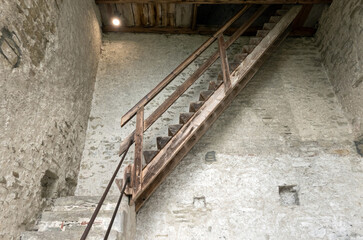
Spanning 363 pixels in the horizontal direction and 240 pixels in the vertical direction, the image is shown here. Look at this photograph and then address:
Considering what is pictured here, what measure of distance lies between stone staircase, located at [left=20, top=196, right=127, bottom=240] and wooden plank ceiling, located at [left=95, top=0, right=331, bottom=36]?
11.2 feet

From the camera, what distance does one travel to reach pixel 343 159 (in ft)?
12.0

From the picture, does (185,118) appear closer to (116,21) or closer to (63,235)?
(63,235)

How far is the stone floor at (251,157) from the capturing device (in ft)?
10.5

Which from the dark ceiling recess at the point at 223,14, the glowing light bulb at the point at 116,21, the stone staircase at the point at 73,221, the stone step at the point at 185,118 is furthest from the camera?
the dark ceiling recess at the point at 223,14

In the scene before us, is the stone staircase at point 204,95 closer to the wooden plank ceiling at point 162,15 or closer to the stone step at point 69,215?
the wooden plank ceiling at point 162,15

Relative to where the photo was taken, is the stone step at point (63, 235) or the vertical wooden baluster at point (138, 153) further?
the vertical wooden baluster at point (138, 153)

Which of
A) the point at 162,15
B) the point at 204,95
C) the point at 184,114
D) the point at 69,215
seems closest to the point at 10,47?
the point at 69,215

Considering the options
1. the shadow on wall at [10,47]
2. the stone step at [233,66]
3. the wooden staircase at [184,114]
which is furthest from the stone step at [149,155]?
the stone step at [233,66]

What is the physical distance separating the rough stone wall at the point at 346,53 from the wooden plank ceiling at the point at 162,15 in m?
0.40

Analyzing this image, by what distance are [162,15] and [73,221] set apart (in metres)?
3.91

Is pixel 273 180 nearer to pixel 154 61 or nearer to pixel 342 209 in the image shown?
pixel 342 209

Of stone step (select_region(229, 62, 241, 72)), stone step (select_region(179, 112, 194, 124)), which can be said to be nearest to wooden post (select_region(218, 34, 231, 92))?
stone step (select_region(229, 62, 241, 72))

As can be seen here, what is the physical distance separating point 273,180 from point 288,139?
0.75 meters

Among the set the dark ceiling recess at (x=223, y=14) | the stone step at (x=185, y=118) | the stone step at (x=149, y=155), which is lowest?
the stone step at (x=149, y=155)
